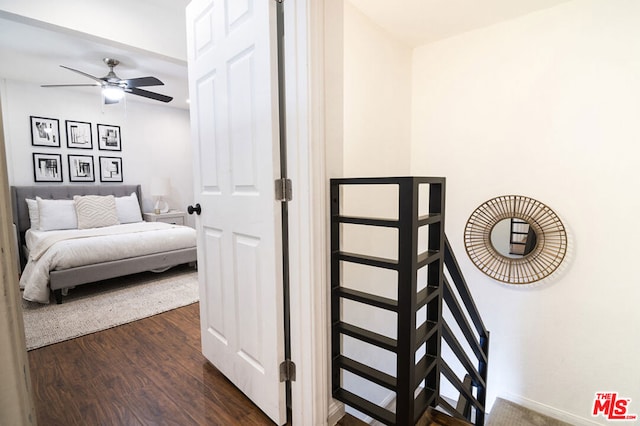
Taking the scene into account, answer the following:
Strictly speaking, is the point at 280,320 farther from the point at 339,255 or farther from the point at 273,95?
the point at 273,95

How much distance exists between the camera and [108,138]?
466 centimetres

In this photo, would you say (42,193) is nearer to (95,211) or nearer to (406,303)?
(95,211)

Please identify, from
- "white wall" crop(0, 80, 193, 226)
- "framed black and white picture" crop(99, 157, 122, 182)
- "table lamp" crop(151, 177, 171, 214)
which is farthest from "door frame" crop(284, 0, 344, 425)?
"framed black and white picture" crop(99, 157, 122, 182)

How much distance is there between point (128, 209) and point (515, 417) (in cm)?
514

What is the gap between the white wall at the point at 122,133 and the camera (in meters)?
3.92

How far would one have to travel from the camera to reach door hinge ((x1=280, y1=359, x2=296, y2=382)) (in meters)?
1.35

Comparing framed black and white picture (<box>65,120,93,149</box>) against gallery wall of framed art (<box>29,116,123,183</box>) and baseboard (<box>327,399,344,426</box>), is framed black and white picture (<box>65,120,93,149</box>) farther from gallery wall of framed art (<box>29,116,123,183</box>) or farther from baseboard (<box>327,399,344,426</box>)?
baseboard (<box>327,399,344,426</box>)

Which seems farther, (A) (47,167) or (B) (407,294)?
(A) (47,167)

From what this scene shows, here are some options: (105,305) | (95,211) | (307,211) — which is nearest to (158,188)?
(95,211)

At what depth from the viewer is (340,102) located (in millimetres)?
1339

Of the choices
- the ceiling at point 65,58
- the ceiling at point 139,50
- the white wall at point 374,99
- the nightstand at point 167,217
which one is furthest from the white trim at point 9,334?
the nightstand at point 167,217

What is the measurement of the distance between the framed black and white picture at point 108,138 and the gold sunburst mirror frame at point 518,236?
511cm

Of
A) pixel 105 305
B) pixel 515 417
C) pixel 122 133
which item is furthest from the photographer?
pixel 122 133

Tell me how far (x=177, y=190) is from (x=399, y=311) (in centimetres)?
529
